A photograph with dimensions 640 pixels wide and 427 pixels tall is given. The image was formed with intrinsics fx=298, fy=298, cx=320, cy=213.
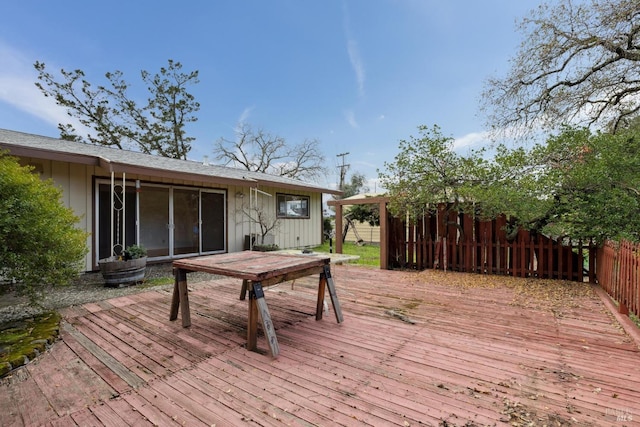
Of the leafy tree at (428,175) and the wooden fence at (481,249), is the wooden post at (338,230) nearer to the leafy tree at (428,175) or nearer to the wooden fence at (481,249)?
the wooden fence at (481,249)

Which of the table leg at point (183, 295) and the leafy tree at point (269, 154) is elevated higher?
the leafy tree at point (269, 154)

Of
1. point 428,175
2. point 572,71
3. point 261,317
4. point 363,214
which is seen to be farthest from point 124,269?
point 572,71

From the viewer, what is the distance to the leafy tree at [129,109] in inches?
604

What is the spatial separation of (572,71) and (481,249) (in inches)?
251

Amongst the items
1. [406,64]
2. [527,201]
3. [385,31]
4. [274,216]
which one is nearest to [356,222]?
[274,216]

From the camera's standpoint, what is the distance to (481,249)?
6262mm

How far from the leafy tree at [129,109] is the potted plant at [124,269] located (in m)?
14.7

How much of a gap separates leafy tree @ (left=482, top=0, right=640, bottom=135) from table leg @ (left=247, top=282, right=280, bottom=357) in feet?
31.3

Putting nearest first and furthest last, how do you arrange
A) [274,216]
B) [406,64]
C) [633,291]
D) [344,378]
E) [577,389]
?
[577,389] < [344,378] < [633,291] < [274,216] < [406,64]

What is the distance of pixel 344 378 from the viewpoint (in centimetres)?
219

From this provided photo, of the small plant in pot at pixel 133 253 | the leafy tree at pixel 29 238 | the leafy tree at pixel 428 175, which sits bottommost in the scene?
the small plant in pot at pixel 133 253

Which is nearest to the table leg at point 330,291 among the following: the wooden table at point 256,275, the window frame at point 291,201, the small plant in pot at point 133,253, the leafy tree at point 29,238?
the wooden table at point 256,275

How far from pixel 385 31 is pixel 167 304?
1094 centimetres

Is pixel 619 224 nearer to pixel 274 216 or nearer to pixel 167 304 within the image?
pixel 167 304
